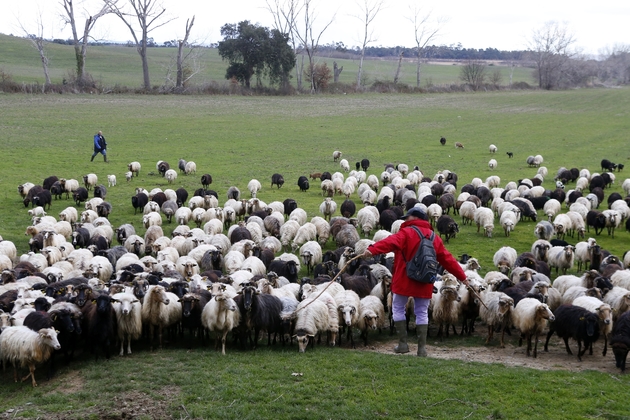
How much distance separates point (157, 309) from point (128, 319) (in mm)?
613

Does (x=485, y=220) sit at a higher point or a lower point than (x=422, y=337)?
higher

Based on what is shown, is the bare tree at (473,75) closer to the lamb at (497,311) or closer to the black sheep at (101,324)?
the lamb at (497,311)

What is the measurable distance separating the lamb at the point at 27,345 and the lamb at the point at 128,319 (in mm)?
1356

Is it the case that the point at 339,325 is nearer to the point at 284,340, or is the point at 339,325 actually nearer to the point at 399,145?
the point at 284,340

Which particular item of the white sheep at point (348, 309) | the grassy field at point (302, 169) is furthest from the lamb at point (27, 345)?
the white sheep at point (348, 309)

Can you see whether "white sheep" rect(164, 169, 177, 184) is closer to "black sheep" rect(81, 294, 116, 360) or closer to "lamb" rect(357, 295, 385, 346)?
"lamb" rect(357, 295, 385, 346)

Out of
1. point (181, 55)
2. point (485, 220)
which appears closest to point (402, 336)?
point (485, 220)

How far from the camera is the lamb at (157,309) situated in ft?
40.0

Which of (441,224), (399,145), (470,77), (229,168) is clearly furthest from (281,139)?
(470,77)

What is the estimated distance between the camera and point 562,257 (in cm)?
1783

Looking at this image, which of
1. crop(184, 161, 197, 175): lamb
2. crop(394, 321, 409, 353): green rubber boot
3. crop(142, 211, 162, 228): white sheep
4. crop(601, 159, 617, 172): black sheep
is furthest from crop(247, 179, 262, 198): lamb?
crop(601, 159, 617, 172): black sheep

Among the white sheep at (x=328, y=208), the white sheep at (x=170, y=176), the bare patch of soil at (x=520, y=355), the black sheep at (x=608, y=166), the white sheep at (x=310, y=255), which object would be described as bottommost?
the bare patch of soil at (x=520, y=355)

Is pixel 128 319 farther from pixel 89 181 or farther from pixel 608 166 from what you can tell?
pixel 608 166

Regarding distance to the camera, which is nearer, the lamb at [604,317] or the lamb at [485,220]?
the lamb at [604,317]
